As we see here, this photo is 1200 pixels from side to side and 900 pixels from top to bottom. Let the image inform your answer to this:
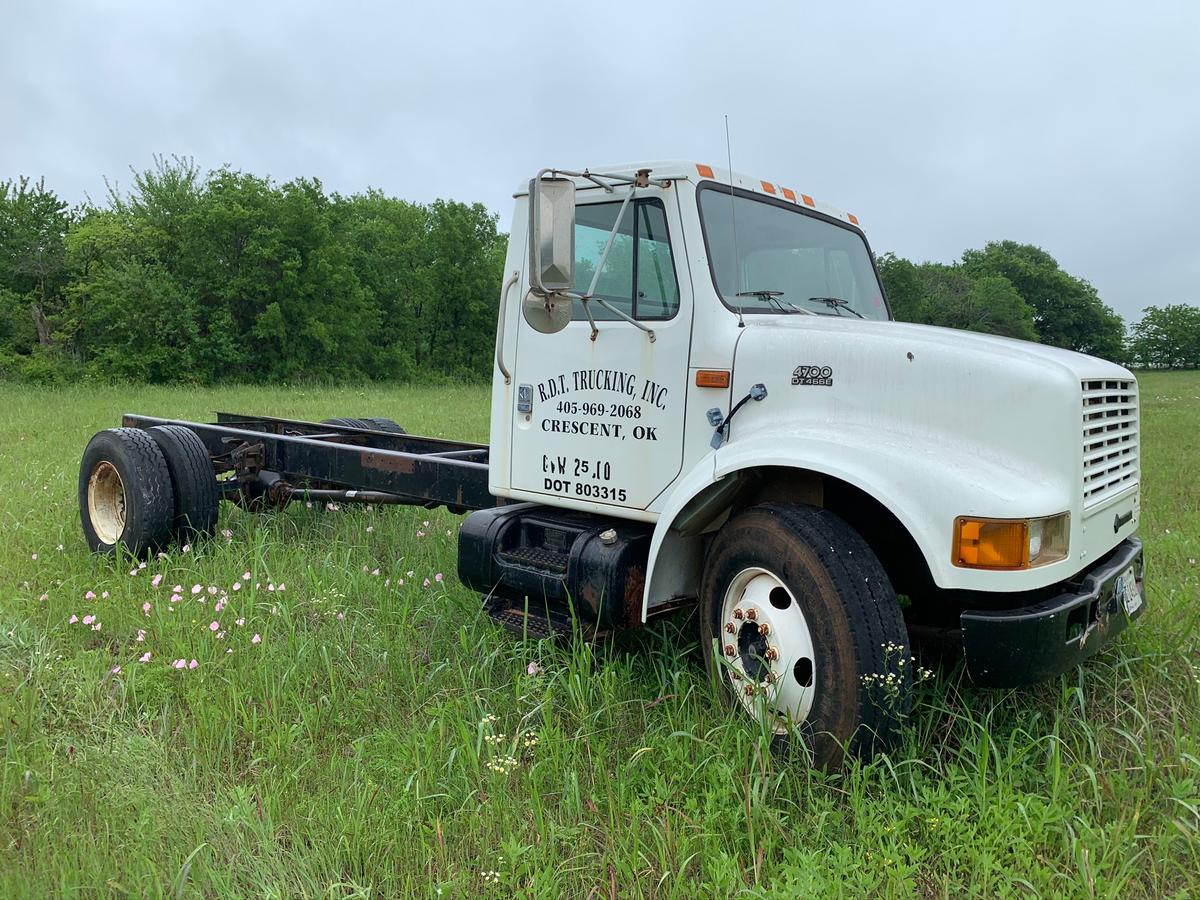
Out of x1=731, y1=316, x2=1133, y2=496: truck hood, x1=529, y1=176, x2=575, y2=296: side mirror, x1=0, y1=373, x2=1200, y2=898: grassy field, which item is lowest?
x1=0, y1=373, x2=1200, y2=898: grassy field

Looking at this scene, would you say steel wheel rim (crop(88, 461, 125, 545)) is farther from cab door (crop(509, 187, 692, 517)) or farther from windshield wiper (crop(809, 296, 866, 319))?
windshield wiper (crop(809, 296, 866, 319))

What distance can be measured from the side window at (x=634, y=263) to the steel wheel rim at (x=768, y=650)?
3.73 feet

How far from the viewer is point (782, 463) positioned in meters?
2.96

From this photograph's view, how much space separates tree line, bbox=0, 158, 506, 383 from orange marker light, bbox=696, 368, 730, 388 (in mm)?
29738

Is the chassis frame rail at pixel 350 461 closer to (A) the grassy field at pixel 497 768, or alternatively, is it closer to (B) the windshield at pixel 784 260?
(A) the grassy field at pixel 497 768

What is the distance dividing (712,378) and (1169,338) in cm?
8737

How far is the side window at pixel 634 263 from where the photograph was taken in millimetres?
3574

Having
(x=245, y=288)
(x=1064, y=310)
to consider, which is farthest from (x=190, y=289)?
(x=1064, y=310)

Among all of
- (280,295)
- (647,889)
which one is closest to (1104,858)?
(647,889)

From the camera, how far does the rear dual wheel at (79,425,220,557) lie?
213 inches

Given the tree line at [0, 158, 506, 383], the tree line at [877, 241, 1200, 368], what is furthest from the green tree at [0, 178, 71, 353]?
the tree line at [877, 241, 1200, 368]

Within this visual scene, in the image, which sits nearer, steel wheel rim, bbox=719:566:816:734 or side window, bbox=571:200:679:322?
steel wheel rim, bbox=719:566:816:734

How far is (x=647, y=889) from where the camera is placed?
100 inches

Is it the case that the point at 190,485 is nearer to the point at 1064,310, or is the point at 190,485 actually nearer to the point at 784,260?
the point at 784,260
